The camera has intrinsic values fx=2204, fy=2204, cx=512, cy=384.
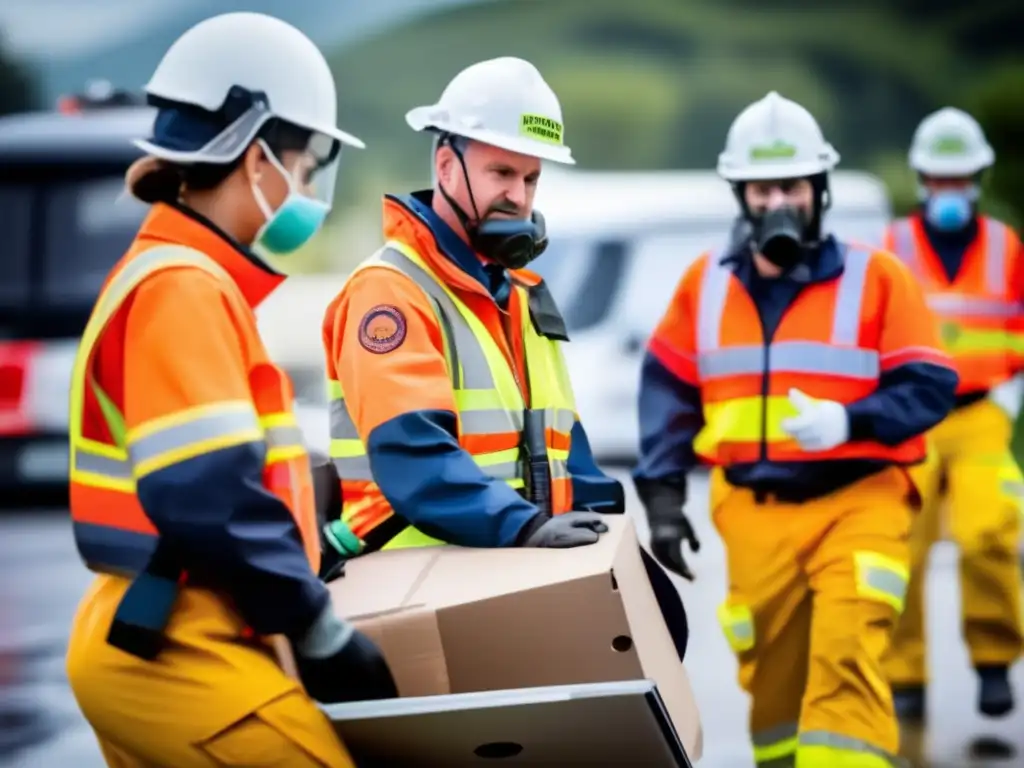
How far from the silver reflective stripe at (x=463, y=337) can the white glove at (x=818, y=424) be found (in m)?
1.56

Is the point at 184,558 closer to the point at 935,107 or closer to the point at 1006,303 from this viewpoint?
the point at 1006,303

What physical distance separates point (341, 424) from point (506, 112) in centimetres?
72

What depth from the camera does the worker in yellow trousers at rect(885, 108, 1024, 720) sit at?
7797mm

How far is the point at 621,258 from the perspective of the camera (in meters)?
14.5

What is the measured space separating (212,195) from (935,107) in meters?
99.0

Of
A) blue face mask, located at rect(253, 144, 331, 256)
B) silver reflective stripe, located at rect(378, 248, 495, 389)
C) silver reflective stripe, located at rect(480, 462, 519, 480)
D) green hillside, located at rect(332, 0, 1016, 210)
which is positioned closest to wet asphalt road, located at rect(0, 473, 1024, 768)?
silver reflective stripe, located at rect(480, 462, 519, 480)

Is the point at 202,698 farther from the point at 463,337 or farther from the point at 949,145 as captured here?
the point at 949,145

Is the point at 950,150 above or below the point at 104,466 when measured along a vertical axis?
above

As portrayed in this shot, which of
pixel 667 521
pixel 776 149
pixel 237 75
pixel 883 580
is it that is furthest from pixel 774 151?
pixel 237 75

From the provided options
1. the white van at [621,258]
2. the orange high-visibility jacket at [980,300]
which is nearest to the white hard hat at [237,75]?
the orange high-visibility jacket at [980,300]

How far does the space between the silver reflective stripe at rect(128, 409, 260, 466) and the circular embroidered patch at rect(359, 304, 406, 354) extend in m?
0.96

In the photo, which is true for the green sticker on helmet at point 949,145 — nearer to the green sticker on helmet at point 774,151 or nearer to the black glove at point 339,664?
the green sticker on helmet at point 774,151

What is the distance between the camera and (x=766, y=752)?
6.04 meters

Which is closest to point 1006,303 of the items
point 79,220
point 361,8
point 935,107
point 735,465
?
point 735,465
